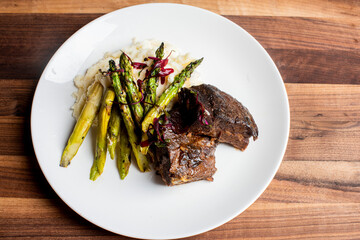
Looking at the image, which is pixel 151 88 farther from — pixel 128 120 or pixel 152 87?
pixel 128 120

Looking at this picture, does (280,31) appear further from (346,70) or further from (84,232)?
(84,232)

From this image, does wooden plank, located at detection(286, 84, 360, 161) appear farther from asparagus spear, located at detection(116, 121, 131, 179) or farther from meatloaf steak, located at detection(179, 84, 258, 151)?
asparagus spear, located at detection(116, 121, 131, 179)

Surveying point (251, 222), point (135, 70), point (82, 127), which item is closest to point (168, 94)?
point (135, 70)

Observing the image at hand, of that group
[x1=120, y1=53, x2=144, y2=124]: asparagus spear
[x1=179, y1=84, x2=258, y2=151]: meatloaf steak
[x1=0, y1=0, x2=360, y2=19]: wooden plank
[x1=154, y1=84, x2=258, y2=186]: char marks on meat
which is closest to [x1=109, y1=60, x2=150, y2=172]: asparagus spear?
[x1=120, y1=53, x2=144, y2=124]: asparagus spear

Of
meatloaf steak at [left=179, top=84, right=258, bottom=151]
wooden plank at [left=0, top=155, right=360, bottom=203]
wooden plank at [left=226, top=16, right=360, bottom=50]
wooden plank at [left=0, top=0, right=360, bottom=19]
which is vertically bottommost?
wooden plank at [left=0, top=155, right=360, bottom=203]

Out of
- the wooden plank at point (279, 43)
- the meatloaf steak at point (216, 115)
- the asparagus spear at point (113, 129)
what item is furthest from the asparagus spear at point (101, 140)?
the wooden plank at point (279, 43)

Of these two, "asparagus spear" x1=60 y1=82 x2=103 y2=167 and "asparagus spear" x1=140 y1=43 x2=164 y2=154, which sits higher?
"asparagus spear" x1=140 y1=43 x2=164 y2=154
